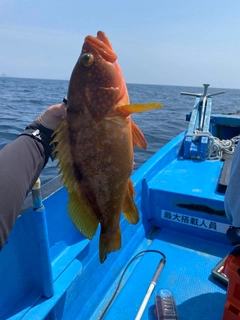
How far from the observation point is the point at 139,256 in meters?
2.98

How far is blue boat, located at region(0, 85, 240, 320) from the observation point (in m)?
1.62

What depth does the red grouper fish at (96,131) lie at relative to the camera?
45.4 inches

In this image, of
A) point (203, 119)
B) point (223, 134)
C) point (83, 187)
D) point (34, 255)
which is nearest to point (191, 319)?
point (34, 255)

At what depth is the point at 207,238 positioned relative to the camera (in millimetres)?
3193

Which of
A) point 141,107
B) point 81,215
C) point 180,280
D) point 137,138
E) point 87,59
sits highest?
point 87,59

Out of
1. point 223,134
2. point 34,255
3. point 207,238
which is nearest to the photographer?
point 34,255

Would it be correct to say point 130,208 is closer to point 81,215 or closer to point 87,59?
point 81,215

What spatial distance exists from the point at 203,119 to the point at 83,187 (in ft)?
15.9

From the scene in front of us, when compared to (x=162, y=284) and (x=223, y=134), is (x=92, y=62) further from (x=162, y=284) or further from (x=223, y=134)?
(x=223, y=134)

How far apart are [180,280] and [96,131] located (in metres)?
2.11

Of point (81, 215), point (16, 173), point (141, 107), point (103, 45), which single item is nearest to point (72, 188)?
point (81, 215)

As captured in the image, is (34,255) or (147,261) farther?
(147,261)

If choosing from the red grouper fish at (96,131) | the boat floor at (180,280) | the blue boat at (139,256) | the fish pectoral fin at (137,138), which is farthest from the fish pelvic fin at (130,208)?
the boat floor at (180,280)

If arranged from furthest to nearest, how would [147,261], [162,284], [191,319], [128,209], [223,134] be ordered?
1. [223,134]
2. [147,261]
3. [162,284]
4. [191,319]
5. [128,209]
